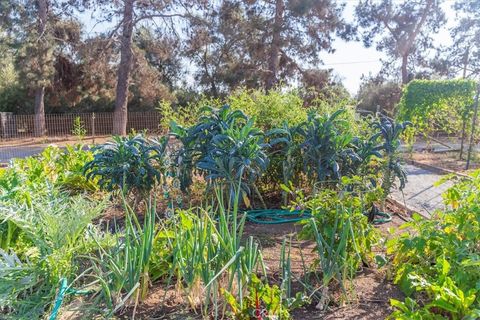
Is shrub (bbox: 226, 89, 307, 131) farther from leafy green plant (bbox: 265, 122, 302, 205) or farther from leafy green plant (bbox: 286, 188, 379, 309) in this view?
leafy green plant (bbox: 286, 188, 379, 309)

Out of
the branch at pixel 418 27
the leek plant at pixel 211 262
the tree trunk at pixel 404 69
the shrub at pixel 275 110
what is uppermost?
the branch at pixel 418 27

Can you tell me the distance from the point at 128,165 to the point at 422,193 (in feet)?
15.1

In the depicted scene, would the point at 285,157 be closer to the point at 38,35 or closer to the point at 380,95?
the point at 38,35

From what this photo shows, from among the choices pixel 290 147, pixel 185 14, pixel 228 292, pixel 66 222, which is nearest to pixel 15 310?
pixel 66 222

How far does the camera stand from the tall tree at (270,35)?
1727cm

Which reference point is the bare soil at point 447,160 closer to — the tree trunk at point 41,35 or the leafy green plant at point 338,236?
the leafy green plant at point 338,236

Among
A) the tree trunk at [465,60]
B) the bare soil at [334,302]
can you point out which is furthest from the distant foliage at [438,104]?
the tree trunk at [465,60]

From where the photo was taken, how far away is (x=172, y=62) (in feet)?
81.0

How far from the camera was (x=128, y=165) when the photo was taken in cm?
378

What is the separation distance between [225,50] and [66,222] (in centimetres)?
1825

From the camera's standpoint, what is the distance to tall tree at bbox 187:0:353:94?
56.6 feet

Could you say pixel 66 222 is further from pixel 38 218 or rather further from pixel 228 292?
pixel 228 292

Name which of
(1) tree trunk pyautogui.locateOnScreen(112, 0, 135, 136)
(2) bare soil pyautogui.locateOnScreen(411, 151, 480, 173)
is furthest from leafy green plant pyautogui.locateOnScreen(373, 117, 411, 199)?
(1) tree trunk pyautogui.locateOnScreen(112, 0, 135, 136)

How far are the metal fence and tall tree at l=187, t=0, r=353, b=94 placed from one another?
12.8ft
